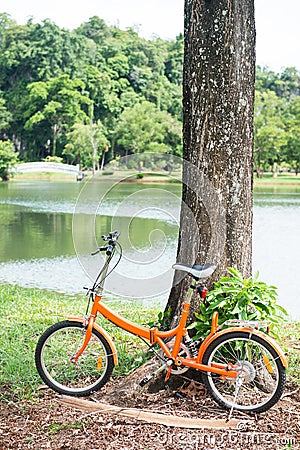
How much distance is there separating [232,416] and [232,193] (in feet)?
3.80

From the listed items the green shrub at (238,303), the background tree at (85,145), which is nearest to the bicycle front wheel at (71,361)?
the green shrub at (238,303)

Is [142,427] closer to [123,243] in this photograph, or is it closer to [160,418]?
[160,418]

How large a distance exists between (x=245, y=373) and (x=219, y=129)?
1285 mm

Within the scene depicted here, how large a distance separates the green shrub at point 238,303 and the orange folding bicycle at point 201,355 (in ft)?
0.23

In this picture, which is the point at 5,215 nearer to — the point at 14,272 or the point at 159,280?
the point at 14,272

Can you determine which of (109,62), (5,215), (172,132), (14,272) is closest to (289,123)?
(172,132)

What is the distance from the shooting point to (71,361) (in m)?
3.47

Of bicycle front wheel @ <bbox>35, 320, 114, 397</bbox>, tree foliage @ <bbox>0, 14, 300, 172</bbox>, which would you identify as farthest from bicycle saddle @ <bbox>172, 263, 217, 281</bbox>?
tree foliage @ <bbox>0, 14, 300, 172</bbox>

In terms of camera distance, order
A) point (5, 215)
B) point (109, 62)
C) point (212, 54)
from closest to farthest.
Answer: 1. point (212, 54)
2. point (5, 215)
3. point (109, 62)

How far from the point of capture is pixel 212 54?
10.9ft

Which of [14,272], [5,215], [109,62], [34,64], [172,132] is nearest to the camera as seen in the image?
[14,272]

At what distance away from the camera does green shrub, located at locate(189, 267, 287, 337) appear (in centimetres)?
319

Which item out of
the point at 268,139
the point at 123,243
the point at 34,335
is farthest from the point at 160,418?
the point at 268,139

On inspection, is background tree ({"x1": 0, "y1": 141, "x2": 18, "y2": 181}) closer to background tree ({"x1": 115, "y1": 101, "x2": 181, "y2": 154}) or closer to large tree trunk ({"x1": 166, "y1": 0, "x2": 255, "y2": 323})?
background tree ({"x1": 115, "y1": 101, "x2": 181, "y2": 154})
